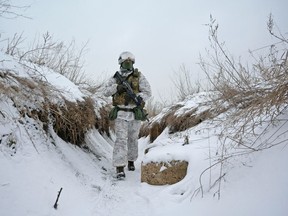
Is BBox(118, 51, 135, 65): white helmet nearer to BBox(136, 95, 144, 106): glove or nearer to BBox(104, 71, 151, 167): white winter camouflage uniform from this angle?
BBox(104, 71, 151, 167): white winter camouflage uniform

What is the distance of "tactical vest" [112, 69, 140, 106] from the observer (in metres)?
3.23

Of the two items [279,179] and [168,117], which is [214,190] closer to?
[279,179]

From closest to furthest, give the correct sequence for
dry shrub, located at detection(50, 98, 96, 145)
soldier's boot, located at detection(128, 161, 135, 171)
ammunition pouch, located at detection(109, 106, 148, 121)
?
dry shrub, located at detection(50, 98, 96, 145)
ammunition pouch, located at detection(109, 106, 148, 121)
soldier's boot, located at detection(128, 161, 135, 171)

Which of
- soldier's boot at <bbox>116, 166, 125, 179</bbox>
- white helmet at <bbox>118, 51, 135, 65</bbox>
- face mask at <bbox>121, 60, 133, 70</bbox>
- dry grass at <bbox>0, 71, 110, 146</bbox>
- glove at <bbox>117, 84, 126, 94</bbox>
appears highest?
white helmet at <bbox>118, 51, 135, 65</bbox>

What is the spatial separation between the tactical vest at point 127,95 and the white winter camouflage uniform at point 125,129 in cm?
4

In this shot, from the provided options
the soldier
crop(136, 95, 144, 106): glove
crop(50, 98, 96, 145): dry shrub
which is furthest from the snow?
crop(136, 95, 144, 106): glove

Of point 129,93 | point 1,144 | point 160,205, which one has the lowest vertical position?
point 160,205

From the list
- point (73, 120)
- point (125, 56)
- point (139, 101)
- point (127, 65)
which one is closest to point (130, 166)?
point (139, 101)

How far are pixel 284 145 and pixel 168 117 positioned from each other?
3.62m

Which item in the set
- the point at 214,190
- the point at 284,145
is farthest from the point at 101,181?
the point at 284,145

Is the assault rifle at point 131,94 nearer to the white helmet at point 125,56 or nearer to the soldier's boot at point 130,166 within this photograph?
the white helmet at point 125,56

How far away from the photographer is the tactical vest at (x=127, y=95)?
3.23 metres

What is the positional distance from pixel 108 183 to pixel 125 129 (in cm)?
73

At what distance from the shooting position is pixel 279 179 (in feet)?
4.04
